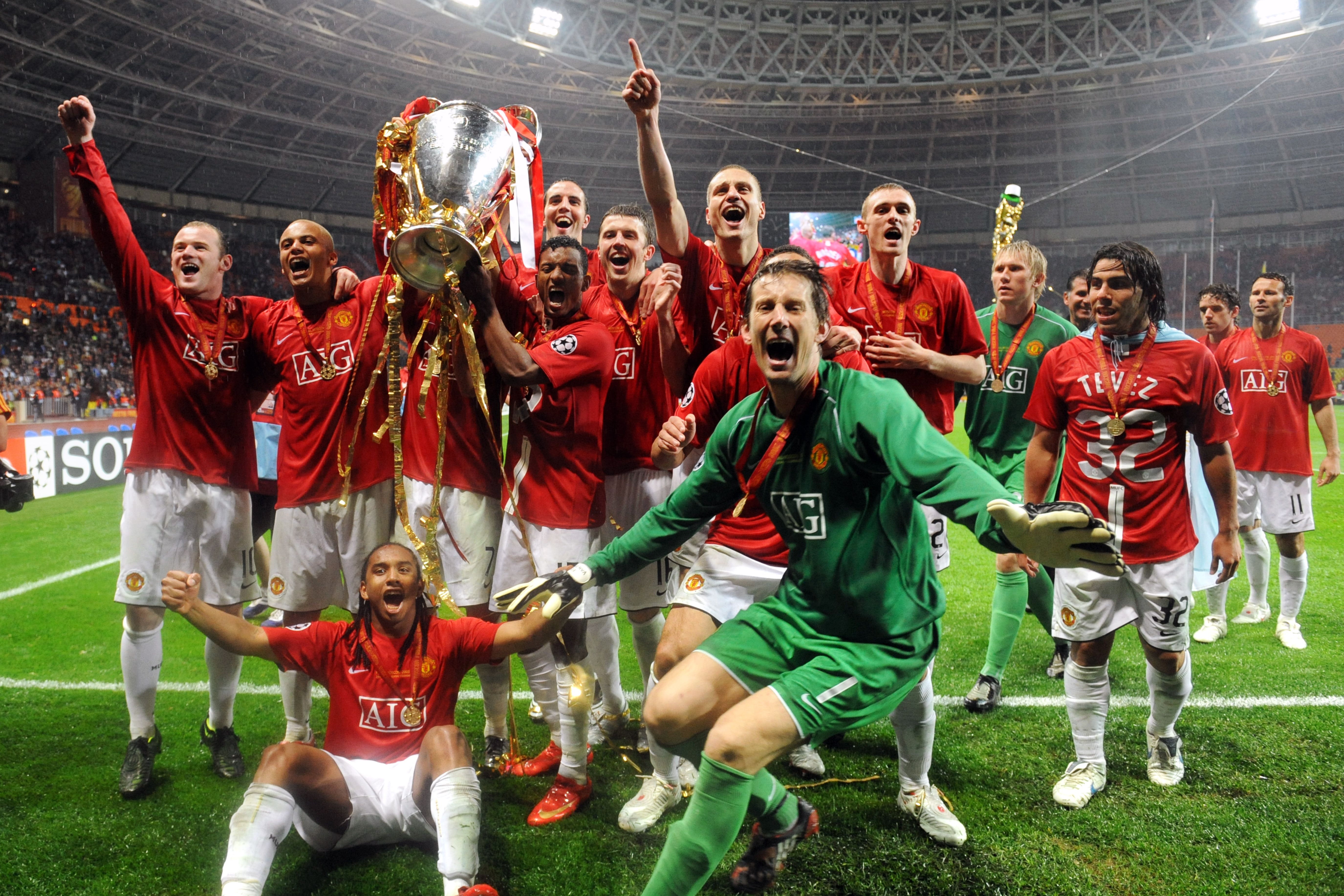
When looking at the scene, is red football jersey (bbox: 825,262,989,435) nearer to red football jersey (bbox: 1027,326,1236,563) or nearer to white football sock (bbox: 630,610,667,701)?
red football jersey (bbox: 1027,326,1236,563)

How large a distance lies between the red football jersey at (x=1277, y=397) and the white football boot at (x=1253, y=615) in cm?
97

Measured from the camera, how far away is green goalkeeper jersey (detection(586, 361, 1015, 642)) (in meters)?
2.49

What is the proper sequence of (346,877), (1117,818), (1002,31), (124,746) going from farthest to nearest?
(1002,31) → (124,746) → (1117,818) → (346,877)

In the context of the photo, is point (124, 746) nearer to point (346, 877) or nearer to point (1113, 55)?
point (346, 877)

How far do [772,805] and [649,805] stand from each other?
2.90 feet

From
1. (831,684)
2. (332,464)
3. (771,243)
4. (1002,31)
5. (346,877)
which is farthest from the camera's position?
(771,243)

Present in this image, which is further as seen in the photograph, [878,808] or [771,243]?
[771,243]

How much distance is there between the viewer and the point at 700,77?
25.9 m

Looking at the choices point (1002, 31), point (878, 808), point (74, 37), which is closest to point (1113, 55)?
point (1002, 31)

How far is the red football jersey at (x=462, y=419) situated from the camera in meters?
3.68

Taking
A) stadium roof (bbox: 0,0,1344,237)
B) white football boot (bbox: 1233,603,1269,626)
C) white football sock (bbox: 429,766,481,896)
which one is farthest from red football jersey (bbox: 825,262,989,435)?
stadium roof (bbox: 0,0,1344,237)

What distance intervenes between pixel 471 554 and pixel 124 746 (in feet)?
6.22

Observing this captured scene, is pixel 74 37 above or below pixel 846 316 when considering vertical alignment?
above

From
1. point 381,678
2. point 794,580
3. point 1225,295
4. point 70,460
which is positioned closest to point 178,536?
point 381,678
